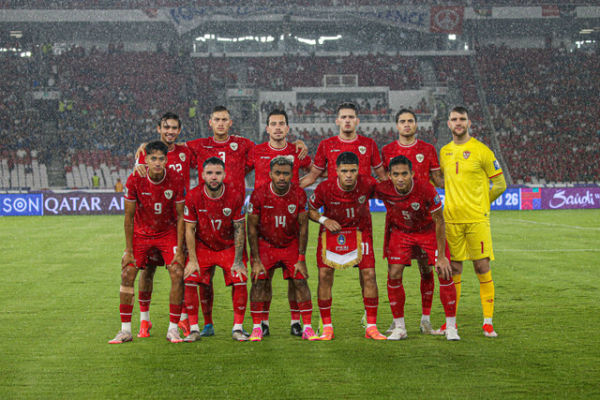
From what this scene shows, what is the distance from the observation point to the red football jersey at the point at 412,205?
6719mm

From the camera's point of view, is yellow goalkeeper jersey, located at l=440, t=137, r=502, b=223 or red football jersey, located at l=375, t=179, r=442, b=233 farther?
yellow goalkeeper jersey, located at l=440, t=137, r=502, b=223

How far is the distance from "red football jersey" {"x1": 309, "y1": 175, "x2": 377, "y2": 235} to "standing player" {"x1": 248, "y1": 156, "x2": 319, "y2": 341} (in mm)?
209

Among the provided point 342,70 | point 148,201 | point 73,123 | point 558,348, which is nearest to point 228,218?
point 148,201

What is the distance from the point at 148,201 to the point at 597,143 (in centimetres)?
3603

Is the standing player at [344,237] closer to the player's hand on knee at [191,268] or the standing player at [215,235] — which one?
the standing player at [215,235]

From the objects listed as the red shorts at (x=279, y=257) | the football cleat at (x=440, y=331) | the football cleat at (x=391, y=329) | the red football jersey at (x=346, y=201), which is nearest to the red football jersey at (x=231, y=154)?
the red shorts at (x=279, y=257)

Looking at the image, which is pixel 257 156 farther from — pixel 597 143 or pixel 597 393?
pixel 597 143

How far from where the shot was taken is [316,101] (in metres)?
43.1

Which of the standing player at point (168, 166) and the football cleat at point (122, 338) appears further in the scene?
the standing player at point (168, 166)

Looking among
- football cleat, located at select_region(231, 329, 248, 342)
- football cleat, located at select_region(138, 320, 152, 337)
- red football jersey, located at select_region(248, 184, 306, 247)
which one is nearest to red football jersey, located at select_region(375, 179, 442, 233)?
red football jersey, located at select_region(248, 184, 306, 247)

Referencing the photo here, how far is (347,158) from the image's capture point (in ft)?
21.6

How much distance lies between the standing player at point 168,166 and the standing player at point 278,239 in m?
0.93

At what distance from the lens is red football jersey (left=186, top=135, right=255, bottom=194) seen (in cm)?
741

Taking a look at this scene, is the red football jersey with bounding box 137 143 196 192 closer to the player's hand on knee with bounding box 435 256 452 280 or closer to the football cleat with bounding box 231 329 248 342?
the football cleat with bounding box 231 329 248 342
